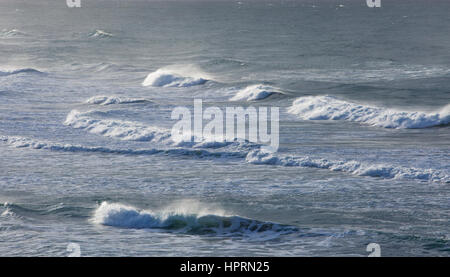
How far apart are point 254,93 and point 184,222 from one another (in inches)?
867

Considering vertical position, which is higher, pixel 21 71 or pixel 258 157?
pixel 21 71

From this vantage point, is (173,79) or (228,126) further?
(173,79)

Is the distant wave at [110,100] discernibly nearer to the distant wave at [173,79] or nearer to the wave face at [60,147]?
the distant wave at [173,79]

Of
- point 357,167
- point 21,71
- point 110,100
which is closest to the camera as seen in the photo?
point 357,167

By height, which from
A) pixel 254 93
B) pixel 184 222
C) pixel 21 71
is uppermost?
pixel 21 71

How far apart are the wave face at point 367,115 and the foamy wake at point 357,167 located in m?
7.91

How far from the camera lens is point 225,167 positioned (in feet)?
64.4

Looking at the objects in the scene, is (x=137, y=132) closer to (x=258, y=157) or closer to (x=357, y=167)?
(x=258, y=157)

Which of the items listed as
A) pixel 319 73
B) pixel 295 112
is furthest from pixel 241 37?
pixel 295 112

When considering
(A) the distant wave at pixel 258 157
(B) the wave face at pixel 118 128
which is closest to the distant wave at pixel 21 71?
(B) the wave face at pixel 118 128

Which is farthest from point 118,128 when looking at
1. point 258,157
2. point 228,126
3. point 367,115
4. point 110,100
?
point 367,115

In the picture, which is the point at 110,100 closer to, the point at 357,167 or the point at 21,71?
the point at 21,71

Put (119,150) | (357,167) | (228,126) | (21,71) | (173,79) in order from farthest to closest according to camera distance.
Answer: (21,71)
(173,79)
(228,126)
(119,150)
(357,167)

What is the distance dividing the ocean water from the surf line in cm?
49
